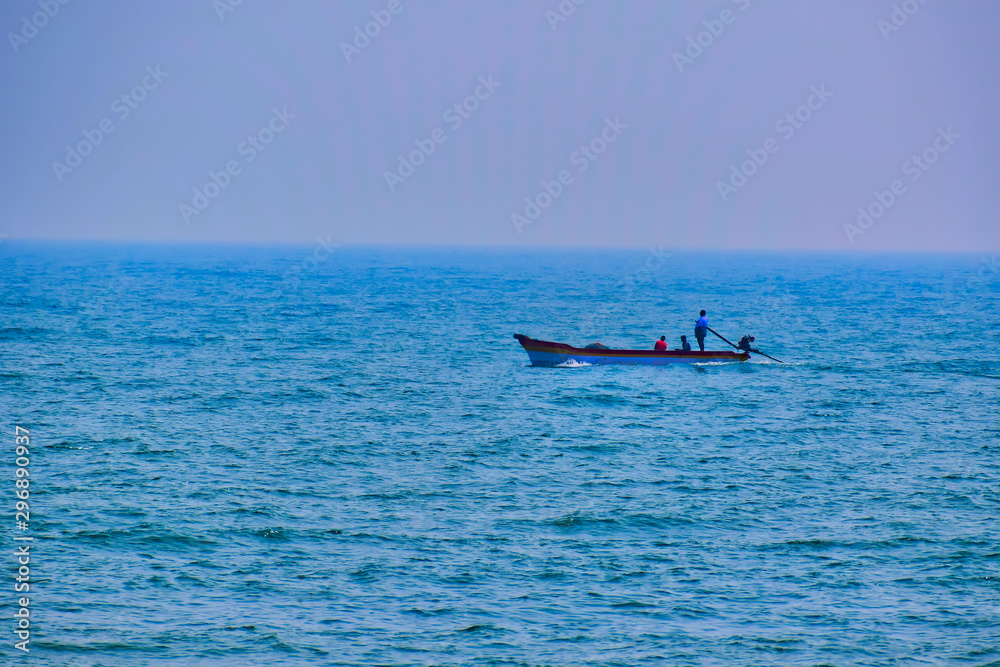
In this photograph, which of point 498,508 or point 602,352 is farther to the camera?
point 602,352

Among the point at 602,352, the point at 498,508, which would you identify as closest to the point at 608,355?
the point at 602,352

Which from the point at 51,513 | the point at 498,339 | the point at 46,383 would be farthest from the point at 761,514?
the point at 498,339

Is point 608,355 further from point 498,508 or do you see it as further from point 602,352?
point 498,508

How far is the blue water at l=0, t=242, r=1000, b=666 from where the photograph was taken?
17.7 meters

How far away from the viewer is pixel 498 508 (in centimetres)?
2470

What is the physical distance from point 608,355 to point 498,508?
22.9 meters

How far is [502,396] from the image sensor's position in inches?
1607

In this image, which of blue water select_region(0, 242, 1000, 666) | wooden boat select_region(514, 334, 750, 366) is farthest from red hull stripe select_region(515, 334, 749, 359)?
blue water select_region(0, 242, 1000, 666)

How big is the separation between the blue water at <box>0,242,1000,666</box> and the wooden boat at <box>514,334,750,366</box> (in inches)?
34.2

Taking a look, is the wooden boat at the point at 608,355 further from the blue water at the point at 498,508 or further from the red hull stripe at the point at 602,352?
the blue water at the point at 498,508

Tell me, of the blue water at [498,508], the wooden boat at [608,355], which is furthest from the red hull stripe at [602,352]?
the blue water at [498,508]

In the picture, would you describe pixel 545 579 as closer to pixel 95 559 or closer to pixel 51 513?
pixel 95 559

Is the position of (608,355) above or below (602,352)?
below

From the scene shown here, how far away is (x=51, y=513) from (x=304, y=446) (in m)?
8.40
